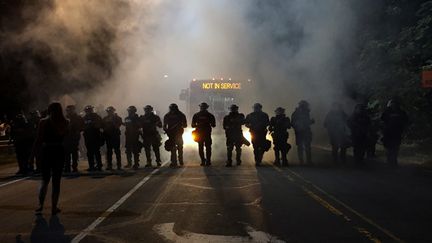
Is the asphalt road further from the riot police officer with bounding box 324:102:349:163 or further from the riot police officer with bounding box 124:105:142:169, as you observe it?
the riot police officer with bounding box 324:102:349:163

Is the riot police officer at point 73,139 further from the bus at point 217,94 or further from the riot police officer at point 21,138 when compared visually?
the bus at point 217,94

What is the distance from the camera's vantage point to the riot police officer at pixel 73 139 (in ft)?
49.4

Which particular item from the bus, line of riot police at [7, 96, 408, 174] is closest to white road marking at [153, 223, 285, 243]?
line of riot police at [7, 96, 408, 174]

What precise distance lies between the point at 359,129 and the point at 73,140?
7195 mm

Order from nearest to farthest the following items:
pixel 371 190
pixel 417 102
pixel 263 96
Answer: pixel 371 190, pixel 417 102, pixel 263 96

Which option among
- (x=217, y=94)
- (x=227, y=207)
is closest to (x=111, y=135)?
(x=227, y=207)

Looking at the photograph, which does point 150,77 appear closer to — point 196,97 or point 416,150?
point 196,97

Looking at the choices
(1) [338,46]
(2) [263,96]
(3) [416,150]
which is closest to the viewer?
(1) [338,46]

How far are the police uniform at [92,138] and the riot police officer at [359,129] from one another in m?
6.44

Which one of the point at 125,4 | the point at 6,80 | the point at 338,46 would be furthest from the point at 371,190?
the point at 6,80

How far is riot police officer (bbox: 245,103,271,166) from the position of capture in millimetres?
16156

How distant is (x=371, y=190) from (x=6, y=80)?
75.6 feet

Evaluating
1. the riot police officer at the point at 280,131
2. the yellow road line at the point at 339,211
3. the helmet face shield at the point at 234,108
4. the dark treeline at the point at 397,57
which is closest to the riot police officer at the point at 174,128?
the helmet face shield at the point at 234,108

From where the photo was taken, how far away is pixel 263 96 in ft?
85.7
